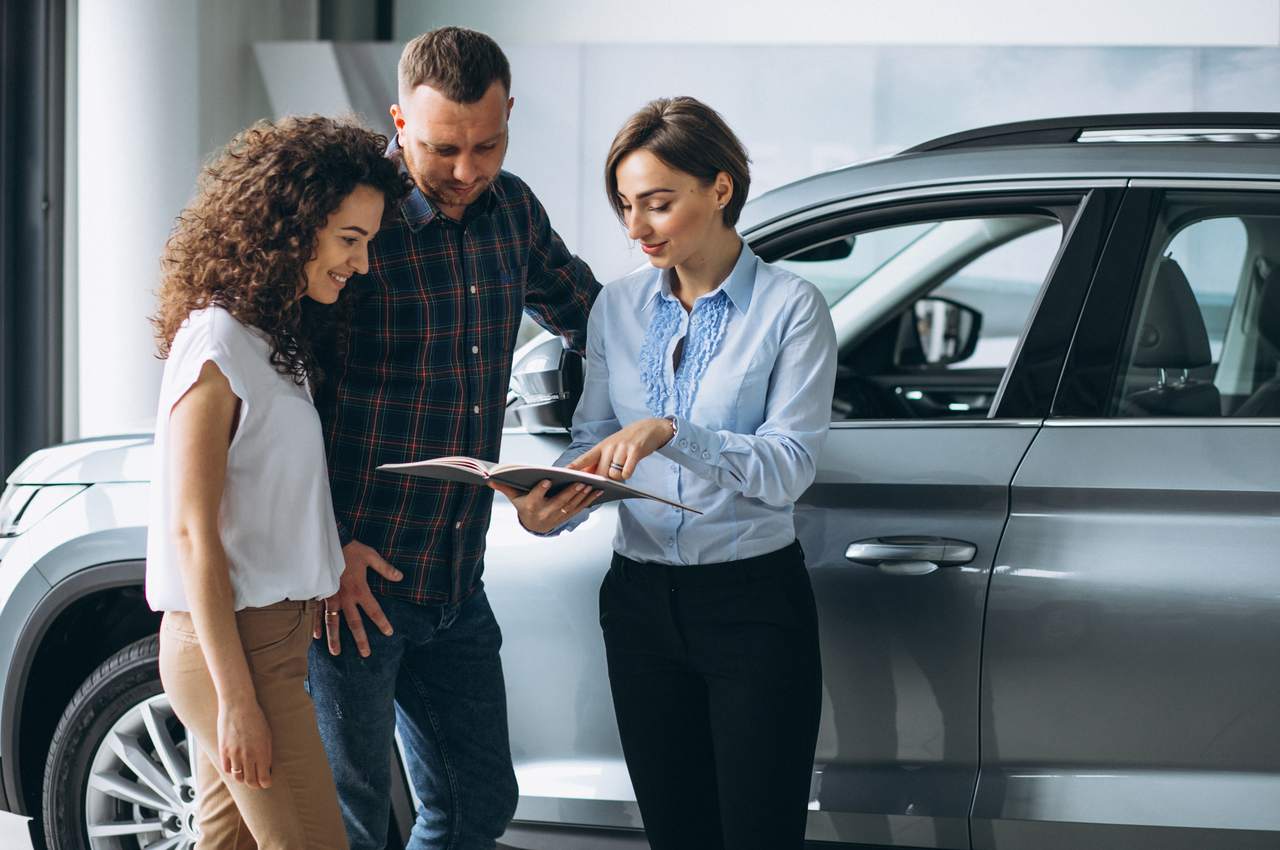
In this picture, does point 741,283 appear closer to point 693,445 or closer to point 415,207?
point 693,445

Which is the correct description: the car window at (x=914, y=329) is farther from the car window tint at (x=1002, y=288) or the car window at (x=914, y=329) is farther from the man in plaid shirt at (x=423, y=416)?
the car window tint at (x=1002, y=288)

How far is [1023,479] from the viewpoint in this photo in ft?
6.91

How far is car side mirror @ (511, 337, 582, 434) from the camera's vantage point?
2182mm

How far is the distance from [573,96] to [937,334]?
238 cm

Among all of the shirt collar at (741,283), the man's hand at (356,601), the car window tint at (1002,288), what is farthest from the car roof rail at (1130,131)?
the car window tint at (1002,288)

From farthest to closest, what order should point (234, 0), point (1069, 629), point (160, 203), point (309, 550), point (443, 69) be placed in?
point (234, 0)
point (160, 203)
point (1069, 629)
point (443, 69)
point (309, 550)

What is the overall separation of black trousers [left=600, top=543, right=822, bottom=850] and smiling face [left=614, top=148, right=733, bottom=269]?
44 centimetres

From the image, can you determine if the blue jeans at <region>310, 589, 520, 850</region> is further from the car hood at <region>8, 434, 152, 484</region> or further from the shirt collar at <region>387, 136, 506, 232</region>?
the car hood at <region>8, 434, 152, 484</region>

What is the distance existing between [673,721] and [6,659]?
147 centimetres

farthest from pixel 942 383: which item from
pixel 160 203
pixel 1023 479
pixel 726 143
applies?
pixel 160 203

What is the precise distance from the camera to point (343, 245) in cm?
167

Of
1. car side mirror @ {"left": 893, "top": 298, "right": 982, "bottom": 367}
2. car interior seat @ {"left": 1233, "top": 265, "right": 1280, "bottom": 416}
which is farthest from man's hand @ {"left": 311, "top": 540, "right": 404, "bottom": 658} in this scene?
car side mirror @ {"left": 893, "top": 298, "right": 982, "bottom": 367}

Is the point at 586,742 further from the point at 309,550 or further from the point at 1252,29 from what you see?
the point at 1252,29

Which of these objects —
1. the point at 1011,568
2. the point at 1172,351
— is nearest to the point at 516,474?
the point at 1011,568
